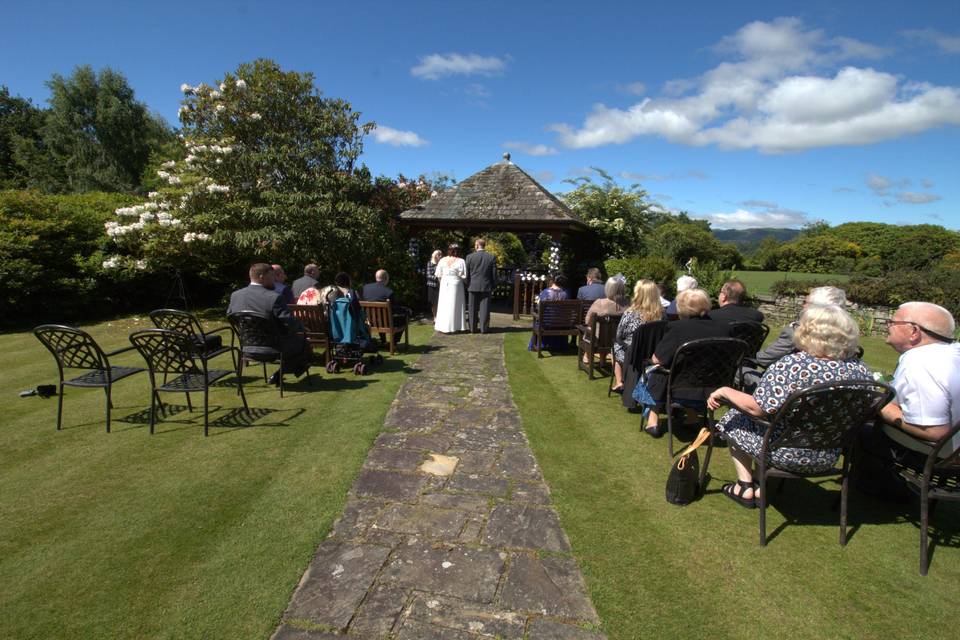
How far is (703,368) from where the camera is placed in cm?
425

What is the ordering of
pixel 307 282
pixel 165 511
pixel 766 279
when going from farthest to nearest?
pixel 766 279, pixel 307 282, pixel 165 511

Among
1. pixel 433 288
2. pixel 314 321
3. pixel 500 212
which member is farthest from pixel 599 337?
pixel 500 212

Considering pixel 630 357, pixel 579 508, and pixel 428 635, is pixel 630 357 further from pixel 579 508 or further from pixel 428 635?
pixel 428 635

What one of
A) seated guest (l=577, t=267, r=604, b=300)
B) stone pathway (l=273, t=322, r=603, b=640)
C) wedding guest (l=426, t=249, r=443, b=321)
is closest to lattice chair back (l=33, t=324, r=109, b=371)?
stone pathway (l=273, t=322, r=603, b=640)

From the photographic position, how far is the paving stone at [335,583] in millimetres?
2414

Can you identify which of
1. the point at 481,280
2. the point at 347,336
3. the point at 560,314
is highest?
the point at 481,280

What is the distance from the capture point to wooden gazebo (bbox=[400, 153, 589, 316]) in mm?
12449

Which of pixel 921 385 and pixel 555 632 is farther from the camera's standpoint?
pixel 921 385

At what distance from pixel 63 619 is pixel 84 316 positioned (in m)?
11.5

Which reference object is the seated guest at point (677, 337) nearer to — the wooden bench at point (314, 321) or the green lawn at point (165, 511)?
the green lawn at point (165, 511)

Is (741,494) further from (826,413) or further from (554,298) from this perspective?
(554,298)

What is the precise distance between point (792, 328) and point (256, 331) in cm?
592

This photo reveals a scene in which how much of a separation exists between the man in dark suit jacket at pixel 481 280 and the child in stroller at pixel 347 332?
3.25 meters

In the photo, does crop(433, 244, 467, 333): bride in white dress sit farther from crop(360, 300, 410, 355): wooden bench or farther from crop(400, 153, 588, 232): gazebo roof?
crop(400, 153, 588, 232): gazebo roof
